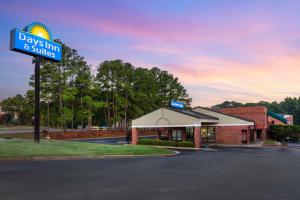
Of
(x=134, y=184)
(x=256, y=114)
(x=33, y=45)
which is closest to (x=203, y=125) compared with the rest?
(x=256, y=114)

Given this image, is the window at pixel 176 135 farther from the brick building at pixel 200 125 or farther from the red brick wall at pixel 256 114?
the red brick wall at pixel 256 114

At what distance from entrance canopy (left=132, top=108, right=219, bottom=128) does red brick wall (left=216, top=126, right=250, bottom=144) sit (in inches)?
85.7

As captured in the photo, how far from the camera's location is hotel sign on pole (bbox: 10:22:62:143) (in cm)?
2562

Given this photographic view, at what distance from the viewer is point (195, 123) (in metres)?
40.7

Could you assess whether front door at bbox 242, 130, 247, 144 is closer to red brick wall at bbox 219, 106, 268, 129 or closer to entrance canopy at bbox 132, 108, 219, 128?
entrance canopy at bbox 132, 108, 219, 128

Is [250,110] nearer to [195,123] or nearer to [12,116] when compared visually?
[195,123]

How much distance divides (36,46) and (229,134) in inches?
1260

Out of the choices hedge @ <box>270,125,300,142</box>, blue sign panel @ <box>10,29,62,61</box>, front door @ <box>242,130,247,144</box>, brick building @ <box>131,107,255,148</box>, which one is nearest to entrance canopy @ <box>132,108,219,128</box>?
brick building @ <box>131,107,255,148</box>

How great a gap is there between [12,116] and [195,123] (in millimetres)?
112526

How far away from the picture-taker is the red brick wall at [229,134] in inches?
1843

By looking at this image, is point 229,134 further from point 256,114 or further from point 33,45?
point 33,45

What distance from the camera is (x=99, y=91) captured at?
229 feet

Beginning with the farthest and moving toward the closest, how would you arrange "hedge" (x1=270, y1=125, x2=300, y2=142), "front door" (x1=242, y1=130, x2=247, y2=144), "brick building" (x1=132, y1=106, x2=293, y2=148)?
"hedge" (x1=270, y1=125, x2=300, y2=142) < "front door" (x1=242, y1=130, x2=247, y2=144) < "brick building" (x1=132, y1=106, x2=293, y2=148)

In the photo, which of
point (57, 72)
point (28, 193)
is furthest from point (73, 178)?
point (57, 72)
